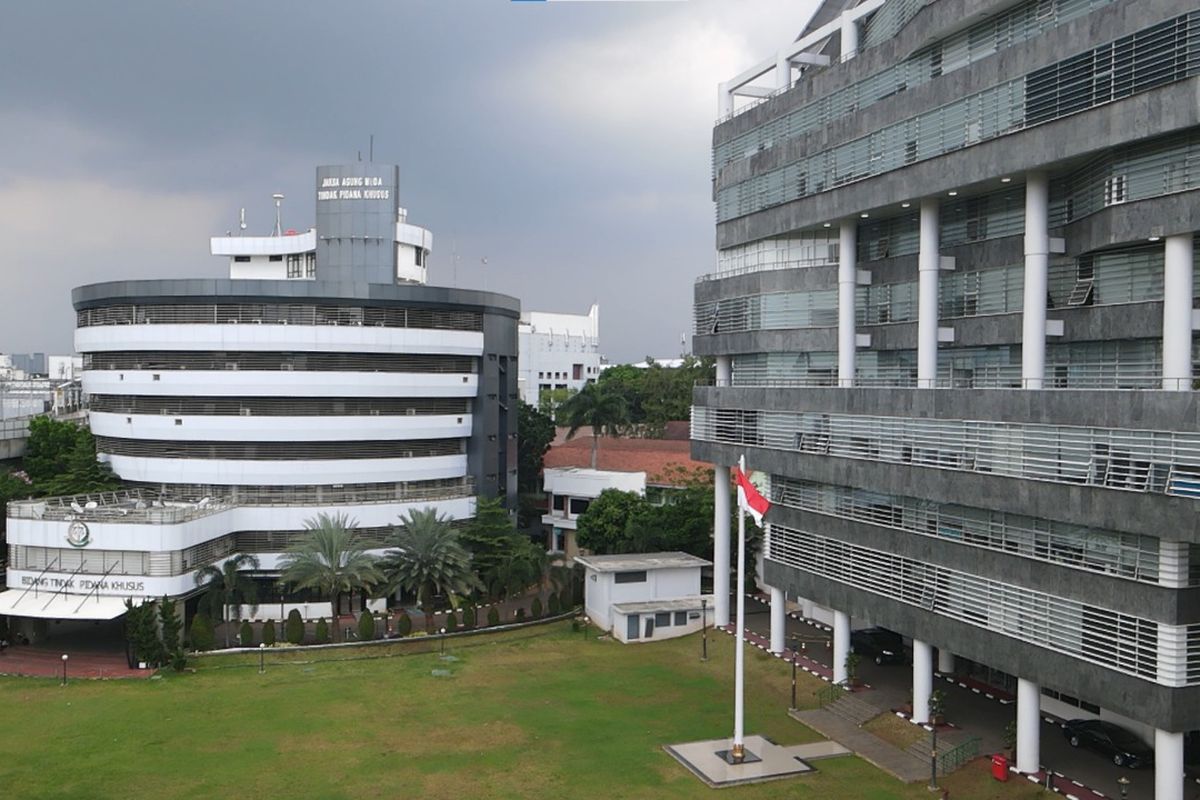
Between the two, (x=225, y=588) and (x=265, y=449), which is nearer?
(x=225, y=588)

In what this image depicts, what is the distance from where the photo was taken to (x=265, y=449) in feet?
208

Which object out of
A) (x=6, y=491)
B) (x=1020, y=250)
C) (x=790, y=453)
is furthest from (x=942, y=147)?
(x=6, y=491)

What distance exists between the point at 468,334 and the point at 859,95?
32.4 metres

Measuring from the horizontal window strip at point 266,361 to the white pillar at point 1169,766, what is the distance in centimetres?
4719

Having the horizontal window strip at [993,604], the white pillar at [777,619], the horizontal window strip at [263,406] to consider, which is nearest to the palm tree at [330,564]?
the horizontal window strip at [263,406]

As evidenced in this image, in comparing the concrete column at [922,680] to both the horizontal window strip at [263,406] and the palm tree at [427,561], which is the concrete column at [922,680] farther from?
the horizontal window strip at [263,406]

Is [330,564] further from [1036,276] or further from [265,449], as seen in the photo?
[1036,276]

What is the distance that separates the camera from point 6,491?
63406mm

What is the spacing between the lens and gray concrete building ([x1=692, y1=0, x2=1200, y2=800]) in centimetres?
3073

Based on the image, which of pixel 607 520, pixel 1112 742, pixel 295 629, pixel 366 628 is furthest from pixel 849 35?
pixel 295 629

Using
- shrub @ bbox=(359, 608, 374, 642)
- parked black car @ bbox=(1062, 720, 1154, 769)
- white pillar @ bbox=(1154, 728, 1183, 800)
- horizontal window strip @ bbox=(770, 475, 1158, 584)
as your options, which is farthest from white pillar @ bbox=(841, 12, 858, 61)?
shrub @ bbox=(359, 608, 374, 642)

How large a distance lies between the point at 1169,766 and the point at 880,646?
18.2 m

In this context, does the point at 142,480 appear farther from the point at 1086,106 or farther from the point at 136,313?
the point at 1086,106

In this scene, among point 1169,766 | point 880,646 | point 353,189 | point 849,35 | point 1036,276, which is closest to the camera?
point 1169,766
